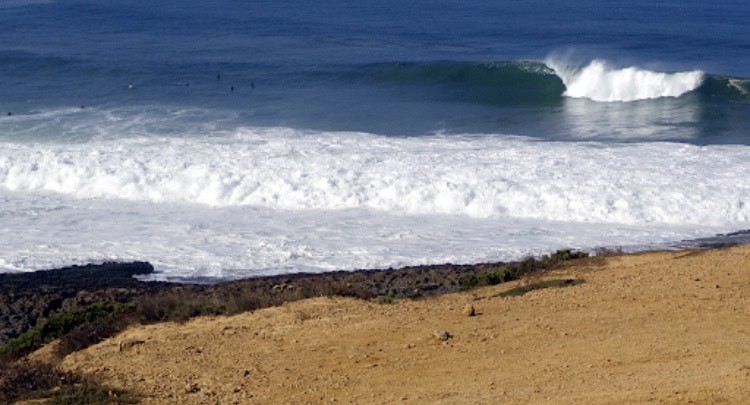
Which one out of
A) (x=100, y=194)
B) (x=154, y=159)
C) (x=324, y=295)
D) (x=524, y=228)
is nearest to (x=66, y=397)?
(x=324, y=295)

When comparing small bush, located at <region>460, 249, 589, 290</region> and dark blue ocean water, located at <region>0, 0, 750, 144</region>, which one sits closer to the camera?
small bush, located at <region>460, 249, 589, 290</region>

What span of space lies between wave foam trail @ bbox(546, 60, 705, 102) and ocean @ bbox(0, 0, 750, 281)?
8cm

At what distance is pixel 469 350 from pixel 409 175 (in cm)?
1216

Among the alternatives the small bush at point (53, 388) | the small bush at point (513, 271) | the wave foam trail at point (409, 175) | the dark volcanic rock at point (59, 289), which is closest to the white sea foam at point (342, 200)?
the wave foam trail at point (409, 175)

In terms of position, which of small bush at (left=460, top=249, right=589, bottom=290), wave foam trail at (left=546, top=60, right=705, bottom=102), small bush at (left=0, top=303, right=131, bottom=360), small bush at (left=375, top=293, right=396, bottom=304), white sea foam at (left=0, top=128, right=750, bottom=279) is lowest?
small bush at (left=0, top=303, right=131, bottom=360)

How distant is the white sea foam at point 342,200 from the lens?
61.4ft

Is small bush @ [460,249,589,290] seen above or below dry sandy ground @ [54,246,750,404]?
above

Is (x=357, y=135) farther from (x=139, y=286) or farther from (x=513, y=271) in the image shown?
(x=513, y=271)

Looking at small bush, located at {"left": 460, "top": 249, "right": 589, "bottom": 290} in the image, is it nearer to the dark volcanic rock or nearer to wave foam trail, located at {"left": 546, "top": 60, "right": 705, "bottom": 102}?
the dark volcanic rock

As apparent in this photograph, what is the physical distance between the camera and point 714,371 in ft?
33.4

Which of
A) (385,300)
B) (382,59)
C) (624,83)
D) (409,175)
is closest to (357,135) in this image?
(409,175)

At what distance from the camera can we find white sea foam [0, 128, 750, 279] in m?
18.7

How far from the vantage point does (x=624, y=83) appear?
36.5 meters

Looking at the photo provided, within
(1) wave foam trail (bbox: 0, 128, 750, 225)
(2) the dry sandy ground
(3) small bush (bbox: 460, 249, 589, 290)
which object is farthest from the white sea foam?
(2) the dry sandy ground
